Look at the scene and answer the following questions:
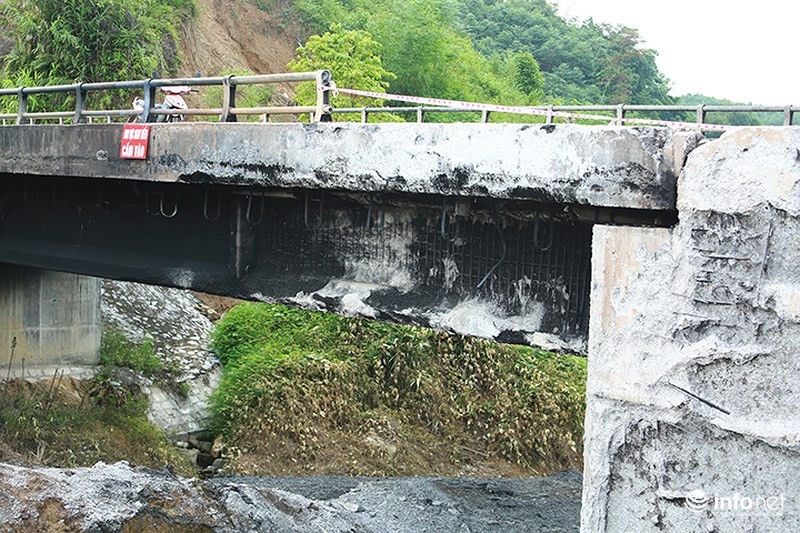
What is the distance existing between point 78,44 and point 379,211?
1518 cm

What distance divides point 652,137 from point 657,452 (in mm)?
1773

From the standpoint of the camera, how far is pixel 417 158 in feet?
19.8

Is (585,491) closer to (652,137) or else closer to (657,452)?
(657,452)

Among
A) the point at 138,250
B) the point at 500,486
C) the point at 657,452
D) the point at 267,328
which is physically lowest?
the point at 500,486

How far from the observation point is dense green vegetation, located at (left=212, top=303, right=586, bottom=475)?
13727mm

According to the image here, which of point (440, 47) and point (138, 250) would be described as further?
point (440, 47)

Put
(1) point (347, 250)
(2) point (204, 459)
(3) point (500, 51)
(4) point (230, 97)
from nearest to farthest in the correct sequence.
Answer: (1) point (347, 250)
(4) point (230, 97)
(2) point (204, 459)
(3) point (500, 51)

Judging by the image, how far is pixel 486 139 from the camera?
5.69 metres

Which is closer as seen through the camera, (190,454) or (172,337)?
(190,454)

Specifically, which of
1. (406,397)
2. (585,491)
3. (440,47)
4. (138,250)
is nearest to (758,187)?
(585,491)

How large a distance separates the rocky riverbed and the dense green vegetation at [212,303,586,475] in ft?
3.93

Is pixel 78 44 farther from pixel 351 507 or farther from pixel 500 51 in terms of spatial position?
pixel 500 51

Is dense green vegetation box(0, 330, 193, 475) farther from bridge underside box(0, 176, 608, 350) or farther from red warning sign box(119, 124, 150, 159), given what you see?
red warning sign box(119, 124, 150, 159)

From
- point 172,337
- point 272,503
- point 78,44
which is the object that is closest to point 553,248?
point 272,503
